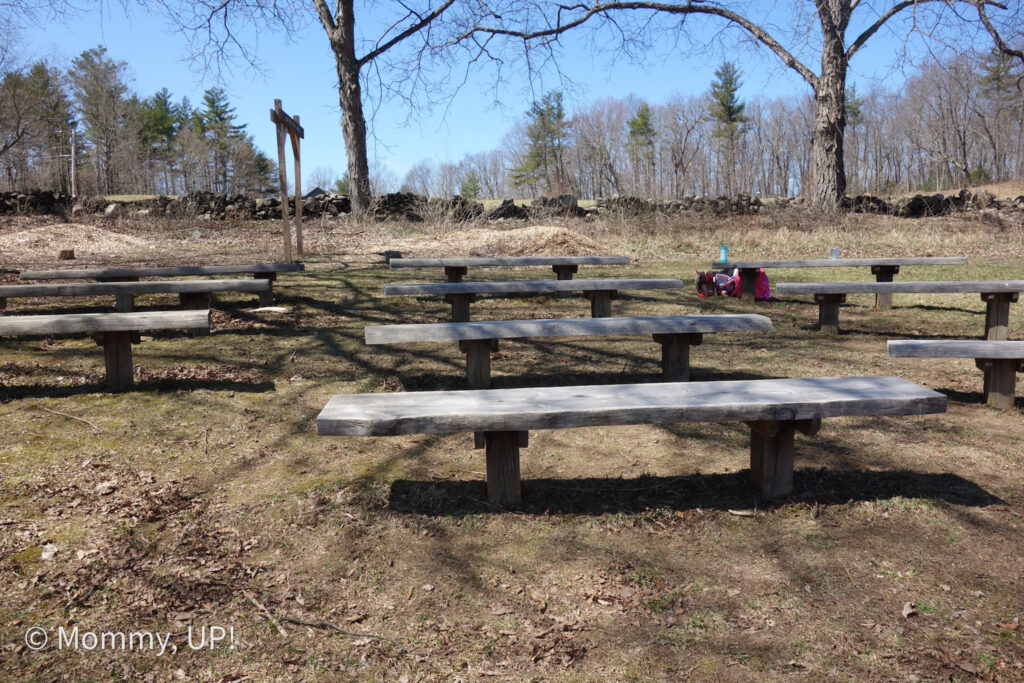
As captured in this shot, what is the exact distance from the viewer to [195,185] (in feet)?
170

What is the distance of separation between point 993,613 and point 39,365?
19.3 ft

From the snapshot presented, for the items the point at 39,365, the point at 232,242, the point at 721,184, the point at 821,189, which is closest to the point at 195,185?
the point at 721,184

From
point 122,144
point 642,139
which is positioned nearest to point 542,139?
point 642,139

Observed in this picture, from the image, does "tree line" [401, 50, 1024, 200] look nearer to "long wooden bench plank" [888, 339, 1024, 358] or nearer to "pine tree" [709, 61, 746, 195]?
"pine tree" [709, 61, 746, 195]

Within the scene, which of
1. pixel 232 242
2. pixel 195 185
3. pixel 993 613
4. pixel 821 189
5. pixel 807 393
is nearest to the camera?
pixel 993 613

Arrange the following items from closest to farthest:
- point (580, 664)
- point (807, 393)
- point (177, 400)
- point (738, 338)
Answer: point (580, 664), point (807, 393), point (177, 400), point (738, 338)

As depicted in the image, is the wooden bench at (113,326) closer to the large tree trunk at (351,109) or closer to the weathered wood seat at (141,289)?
the weathered wood seat at (141,289)

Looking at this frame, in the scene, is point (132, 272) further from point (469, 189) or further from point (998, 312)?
point (469, 189)

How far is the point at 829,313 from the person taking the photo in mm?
6754

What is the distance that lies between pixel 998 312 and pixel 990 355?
247cm

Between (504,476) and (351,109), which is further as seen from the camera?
(351,109)

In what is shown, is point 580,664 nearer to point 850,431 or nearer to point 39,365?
point 850,431

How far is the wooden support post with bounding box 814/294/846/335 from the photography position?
6707 millimetres

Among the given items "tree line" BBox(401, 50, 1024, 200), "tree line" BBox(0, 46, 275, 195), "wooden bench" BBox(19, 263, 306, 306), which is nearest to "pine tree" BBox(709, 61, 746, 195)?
"tree line" BBox(401, 50, 1024, 200)
